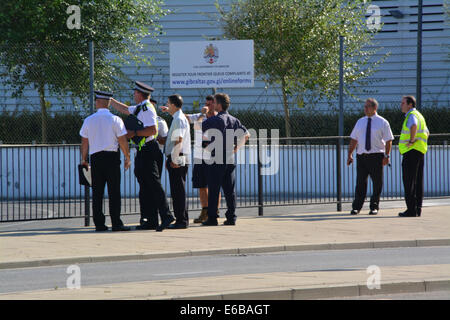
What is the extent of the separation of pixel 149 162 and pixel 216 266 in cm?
304

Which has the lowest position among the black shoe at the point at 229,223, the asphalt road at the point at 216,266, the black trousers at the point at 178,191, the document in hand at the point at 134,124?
the asphalt road at the point at 216,266

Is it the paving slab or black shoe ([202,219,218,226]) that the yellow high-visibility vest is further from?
the paving slab

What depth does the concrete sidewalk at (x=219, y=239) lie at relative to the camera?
9820mm

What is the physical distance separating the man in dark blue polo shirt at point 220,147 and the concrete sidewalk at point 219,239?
1.15 feet

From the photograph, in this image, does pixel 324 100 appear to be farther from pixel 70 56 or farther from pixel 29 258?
pixel 29 258

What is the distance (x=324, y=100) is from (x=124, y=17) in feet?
18.3

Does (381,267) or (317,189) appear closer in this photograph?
(381,267)

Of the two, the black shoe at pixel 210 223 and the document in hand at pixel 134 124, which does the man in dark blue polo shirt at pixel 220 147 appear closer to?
the black shoe at pixel 210 223

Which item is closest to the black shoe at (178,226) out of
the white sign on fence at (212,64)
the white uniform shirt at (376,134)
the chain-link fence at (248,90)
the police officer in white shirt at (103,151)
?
the police officer in white shirt at (103,151)

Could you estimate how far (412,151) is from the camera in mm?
13555

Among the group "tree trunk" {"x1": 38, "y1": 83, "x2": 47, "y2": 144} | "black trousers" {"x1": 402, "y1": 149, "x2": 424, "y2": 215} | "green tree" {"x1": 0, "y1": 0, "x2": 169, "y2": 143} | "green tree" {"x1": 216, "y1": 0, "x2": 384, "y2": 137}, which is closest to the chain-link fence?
"tree trunk" {"x1": 38, "y1": 83, "x2": 47, "y2": 144}

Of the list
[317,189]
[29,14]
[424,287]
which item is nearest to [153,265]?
[424,287]

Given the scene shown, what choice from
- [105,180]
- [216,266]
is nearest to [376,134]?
[105,180]

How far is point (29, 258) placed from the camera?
947cm
